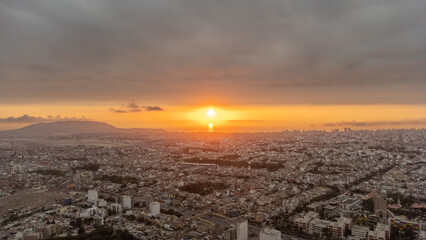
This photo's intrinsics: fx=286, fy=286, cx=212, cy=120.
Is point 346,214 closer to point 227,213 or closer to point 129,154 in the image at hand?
point 227,213

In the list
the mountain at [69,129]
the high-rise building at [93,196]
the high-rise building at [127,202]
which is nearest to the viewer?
the high-rise building at [127,202]

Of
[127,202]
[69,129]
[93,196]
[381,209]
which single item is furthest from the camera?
[69,129]

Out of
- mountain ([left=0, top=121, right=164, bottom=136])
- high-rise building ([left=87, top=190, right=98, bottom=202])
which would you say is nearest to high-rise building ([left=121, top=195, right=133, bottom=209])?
high-rise building ([left=87, top=190, right=98, bottom=202])

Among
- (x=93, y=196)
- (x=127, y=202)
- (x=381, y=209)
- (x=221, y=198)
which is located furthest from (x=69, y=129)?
(x=381, y=209)

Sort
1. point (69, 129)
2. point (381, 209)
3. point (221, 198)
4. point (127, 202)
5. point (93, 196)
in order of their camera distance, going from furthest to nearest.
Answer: point (69, 129) → point (221, 198) → point (93, 196) → point (127, 202) → point (381, 209)

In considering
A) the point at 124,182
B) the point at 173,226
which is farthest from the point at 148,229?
the point at 124,182

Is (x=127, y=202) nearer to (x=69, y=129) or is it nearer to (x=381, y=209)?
(x=381, y=209)

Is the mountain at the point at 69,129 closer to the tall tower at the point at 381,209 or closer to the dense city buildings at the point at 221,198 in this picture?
the dense city buildings at the point at 221,198

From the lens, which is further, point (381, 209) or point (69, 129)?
point (69, 129)

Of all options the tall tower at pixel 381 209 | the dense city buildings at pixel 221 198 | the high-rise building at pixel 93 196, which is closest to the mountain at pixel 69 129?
the dense city buildings at pixel 221 198
